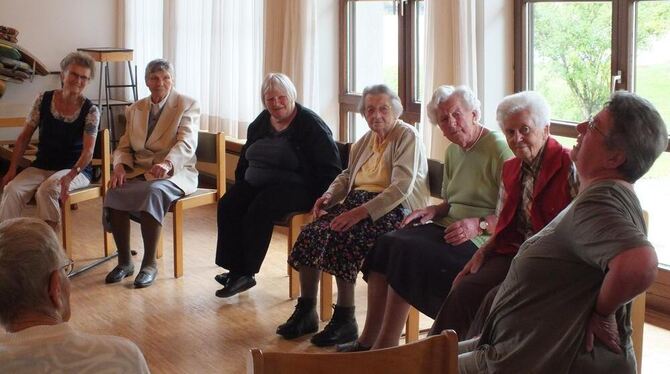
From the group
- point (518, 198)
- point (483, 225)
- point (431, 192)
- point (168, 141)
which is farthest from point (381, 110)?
point (168, 141)

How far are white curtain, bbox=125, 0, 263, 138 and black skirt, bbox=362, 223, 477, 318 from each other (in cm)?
332

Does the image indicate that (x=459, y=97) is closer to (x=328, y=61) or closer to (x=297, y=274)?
(x=297, y=274)

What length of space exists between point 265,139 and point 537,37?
4.88 feet

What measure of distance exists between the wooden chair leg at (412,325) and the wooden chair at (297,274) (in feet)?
1.66

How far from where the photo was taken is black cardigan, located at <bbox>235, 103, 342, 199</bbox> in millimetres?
4605

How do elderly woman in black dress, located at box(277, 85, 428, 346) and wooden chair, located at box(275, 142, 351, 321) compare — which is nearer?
elderly woman in black dress, located at box(277, 85, 428, 346)

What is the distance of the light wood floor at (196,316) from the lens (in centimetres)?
398

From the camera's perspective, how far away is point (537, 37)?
490 cm

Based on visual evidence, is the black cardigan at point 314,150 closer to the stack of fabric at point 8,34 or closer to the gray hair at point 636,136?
the gray hair at point 636,136

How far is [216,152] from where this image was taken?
5.38 metres

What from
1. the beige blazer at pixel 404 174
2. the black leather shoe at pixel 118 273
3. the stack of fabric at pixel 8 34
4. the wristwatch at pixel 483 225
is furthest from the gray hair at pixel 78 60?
the stack of fabric at pixel 8 34

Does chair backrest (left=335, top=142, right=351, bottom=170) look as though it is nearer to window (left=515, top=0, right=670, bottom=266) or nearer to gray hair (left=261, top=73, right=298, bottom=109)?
gray hair (left=261, top=73, right=298, bottom=109)

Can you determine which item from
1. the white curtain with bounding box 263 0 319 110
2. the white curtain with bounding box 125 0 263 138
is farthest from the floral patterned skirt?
the white curtain with bounding box 125 0 263 138

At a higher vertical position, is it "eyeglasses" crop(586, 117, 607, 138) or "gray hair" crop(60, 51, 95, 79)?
"gray hair" crop(60, 51, 95, 79)
